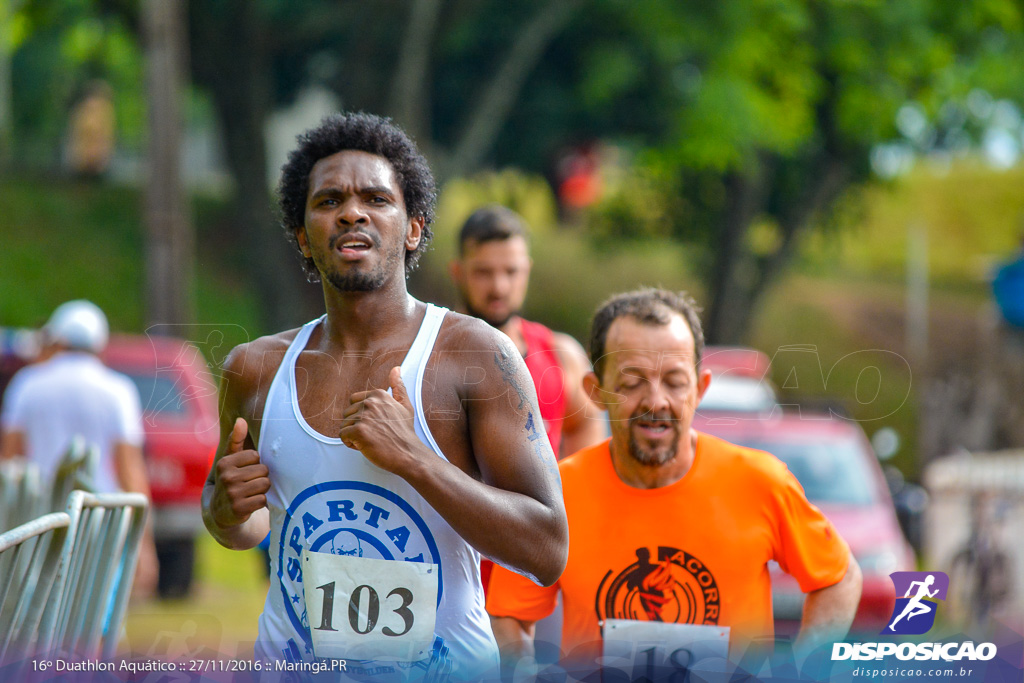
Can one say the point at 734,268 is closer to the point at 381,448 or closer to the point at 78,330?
the point at 78,330

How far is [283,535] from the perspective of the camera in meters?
2.49

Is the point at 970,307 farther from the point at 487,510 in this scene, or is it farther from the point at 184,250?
the point at 487,510

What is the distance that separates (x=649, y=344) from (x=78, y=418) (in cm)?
436

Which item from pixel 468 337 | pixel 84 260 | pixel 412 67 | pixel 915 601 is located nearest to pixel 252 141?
pixel 412 67

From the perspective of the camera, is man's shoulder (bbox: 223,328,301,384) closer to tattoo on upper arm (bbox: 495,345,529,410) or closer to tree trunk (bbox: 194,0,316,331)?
tattoo on upper arm (bbox: 495,345,529,410)

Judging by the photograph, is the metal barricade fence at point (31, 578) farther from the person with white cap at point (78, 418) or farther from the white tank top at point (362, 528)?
the person with white cap at point (78, 418)

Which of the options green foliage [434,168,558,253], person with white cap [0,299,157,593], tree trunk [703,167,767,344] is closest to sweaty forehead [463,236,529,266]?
person with white cap [0,299,157,593]

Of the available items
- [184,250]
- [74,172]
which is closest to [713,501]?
[184,250]

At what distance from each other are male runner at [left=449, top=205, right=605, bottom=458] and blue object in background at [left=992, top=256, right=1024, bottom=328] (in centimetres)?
1049

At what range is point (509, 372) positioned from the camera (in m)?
2.45

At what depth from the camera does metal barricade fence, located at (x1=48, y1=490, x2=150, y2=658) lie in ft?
9.73

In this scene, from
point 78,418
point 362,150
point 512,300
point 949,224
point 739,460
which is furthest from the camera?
point 949,224

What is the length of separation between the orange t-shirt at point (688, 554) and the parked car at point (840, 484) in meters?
4.05

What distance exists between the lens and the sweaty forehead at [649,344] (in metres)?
3.23
